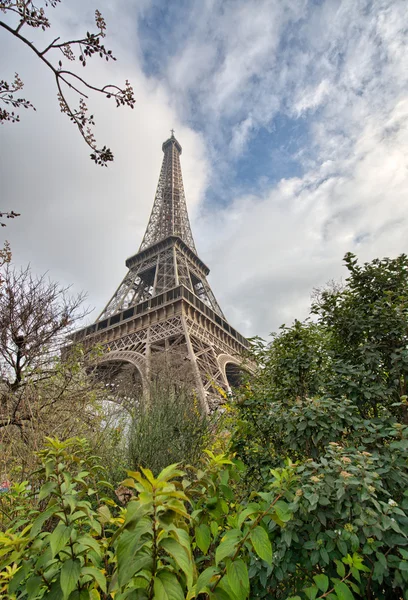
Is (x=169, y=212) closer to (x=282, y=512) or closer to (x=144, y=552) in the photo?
(x=282, y=512)

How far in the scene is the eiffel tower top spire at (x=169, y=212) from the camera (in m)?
43.4

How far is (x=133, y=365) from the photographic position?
75.5 feet

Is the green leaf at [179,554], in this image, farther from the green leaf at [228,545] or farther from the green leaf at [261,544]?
the green leaf at [261,544]

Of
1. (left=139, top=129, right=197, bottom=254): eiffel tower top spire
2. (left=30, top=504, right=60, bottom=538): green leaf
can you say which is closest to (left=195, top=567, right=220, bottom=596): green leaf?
(left=30, top=504, right=60, bottom=538): green leaf

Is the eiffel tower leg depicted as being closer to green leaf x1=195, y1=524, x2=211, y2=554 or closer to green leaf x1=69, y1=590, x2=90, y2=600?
green leaf x1=195, y1=524, x2=211, y2=554

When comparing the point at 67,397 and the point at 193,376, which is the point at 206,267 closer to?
the point at 193,376

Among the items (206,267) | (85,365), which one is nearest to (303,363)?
(85,365)

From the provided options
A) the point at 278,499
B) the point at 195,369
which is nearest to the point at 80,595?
the point at 278,499

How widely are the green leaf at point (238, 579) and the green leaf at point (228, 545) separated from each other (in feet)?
0.19

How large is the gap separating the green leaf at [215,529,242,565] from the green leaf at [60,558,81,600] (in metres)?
0.65

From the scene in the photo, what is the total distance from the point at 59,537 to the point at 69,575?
6.5 inches

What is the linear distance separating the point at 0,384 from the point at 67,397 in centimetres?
173

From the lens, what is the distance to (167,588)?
1.28 m

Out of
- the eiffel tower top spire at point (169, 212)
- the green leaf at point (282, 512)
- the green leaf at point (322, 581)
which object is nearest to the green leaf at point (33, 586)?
the green leaf at point (282, 512)
